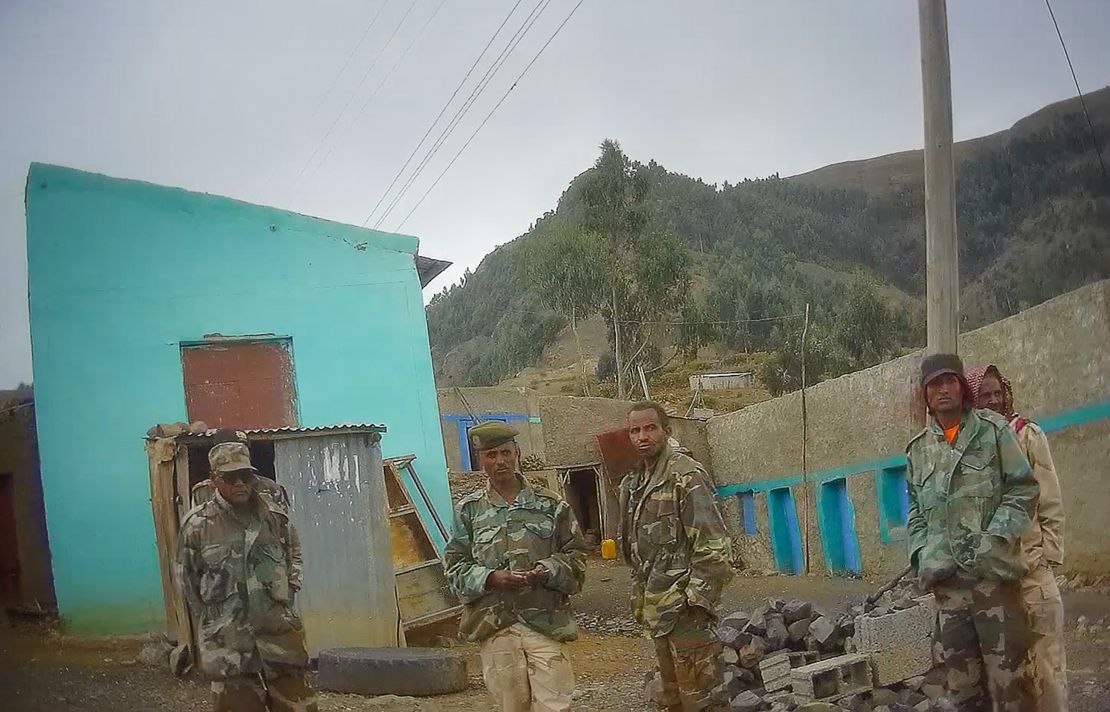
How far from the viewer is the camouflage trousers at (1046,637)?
3021mm

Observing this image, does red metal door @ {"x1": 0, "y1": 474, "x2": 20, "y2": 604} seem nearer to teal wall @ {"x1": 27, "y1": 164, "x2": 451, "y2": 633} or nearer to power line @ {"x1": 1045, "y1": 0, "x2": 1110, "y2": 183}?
teal wall @ {"x1": 27, "y1": 164, "x2": 451, "y2": 633}

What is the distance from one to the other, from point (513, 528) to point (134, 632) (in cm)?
197

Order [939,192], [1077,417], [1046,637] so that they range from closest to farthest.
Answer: [1046,637], [939,192], [1077,417]

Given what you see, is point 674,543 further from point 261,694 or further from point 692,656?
point 261,694

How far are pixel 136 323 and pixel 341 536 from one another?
4.96ft

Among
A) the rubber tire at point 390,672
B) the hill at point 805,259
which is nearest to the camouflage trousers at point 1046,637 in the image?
the hill at point 805,259

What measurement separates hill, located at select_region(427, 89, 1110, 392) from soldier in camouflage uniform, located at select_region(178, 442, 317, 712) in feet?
7.38

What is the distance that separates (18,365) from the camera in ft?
13.2

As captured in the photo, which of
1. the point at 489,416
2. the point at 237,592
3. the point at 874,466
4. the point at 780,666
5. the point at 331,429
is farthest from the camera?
the point at 489,416

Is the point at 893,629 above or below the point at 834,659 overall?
above

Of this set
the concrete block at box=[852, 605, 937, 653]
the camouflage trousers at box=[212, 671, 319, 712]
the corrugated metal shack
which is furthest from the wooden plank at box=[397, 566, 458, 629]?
the concrete block at box=[852, 605, 937, 653]

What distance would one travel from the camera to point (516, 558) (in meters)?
3.30

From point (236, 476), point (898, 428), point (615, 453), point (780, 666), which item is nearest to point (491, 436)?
point (236, 476)

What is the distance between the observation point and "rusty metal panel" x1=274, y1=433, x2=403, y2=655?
478 cm
